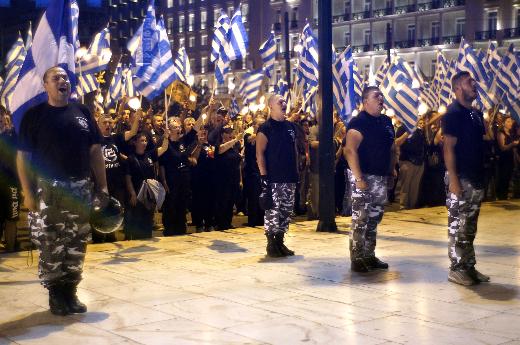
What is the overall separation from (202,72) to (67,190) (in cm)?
9479

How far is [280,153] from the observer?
9461 millimetres

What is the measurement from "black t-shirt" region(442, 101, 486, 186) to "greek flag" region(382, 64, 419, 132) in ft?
24.3

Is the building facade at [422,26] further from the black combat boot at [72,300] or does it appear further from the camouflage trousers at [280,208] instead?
the black combat boot at [72,300]

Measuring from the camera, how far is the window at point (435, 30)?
69.2 m

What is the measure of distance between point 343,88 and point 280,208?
20.3ft

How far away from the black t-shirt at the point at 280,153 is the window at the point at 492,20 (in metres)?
59.1

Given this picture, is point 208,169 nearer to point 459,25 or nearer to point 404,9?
point 459,25

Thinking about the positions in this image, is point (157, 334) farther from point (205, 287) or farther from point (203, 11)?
→ point (203, 11)

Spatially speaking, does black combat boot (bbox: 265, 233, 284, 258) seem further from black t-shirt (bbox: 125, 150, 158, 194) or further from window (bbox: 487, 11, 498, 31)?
window (bbox: 487, 11, 498, 31)

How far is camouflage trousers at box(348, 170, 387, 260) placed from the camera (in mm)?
8531

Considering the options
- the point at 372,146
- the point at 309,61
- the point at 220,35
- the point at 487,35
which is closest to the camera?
the point at 372,146

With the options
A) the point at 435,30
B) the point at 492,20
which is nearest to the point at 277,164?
the point at 492,20

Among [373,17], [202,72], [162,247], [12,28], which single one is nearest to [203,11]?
[202,72]

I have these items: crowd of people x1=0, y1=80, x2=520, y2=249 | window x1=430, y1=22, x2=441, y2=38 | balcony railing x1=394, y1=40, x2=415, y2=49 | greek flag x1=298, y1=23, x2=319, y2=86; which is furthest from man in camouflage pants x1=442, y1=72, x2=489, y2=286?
balcony railing x1=394, y1=40, x2=415, y2=49
